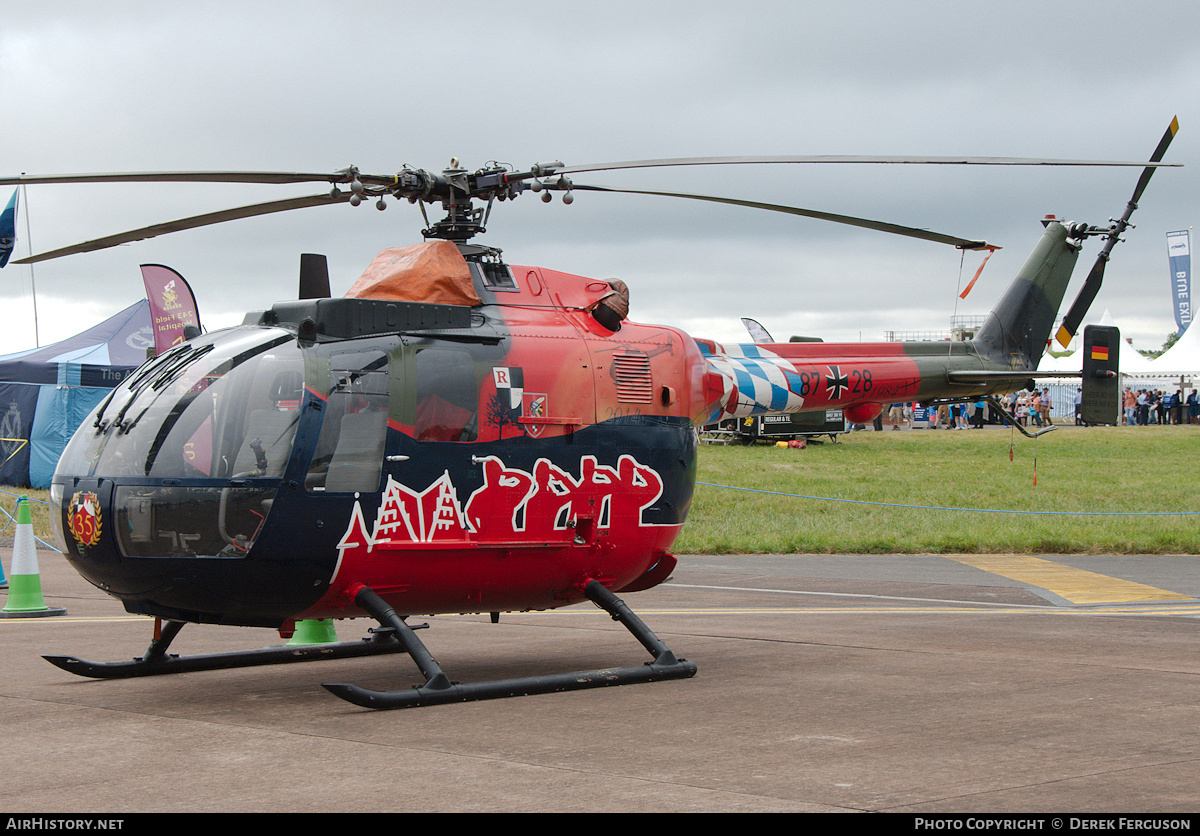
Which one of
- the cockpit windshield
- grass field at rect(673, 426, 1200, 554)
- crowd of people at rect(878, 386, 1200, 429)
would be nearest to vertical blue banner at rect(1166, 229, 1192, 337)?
crowd of people at rect(878, 386, 1200, 429)

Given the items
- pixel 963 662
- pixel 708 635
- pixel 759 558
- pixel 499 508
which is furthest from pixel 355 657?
pixel 759 558

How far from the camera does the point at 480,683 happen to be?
25.0 feet

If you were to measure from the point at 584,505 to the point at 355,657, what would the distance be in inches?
95.5

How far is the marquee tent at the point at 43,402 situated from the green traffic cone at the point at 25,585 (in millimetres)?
13944

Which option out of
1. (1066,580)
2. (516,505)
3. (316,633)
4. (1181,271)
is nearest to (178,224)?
(516,505)

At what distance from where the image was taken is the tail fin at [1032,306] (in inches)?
503

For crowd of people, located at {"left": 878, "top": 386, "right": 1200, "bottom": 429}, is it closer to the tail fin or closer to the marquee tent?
the marquee tent

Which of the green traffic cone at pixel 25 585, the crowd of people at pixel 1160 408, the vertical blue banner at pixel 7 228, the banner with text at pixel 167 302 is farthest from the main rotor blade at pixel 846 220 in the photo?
the crowd of people at pixel 1160 408

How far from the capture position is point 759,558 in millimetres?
16359

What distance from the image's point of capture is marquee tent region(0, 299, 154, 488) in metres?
25.2

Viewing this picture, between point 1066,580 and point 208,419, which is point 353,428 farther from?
point 1066,580

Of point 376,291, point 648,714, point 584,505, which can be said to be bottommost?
point 648,714
